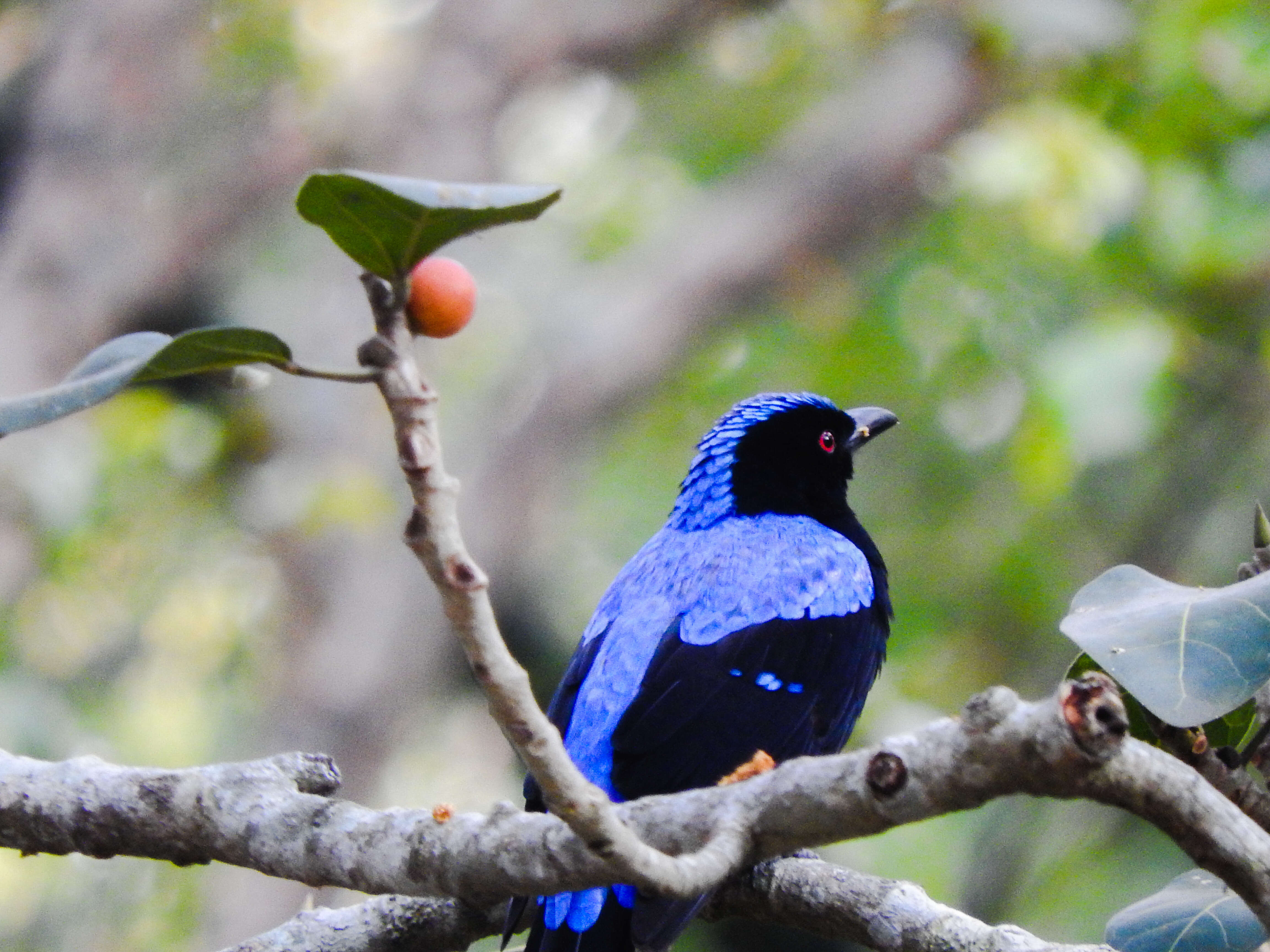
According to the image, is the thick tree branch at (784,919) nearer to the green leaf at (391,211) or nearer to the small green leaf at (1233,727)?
the small green leaf at (1233,727)

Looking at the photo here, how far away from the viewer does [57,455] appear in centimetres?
671

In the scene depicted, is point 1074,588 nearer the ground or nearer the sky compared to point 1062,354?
nearer the ground

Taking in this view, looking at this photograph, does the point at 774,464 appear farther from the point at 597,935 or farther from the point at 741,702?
the point at 597,935

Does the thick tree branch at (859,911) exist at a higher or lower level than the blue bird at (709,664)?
lower

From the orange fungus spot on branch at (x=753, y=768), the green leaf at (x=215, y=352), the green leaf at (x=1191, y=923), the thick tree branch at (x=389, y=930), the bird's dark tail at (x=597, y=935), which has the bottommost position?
the green leaf at (x=1191, y=923)

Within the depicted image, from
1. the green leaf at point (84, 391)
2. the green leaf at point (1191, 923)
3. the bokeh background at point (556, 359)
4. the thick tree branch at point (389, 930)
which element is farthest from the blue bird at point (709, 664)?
the bokeh background at point (556, 359)

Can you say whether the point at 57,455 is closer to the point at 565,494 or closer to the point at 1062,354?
the point at 565,494

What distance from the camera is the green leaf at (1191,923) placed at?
2209 millimetres

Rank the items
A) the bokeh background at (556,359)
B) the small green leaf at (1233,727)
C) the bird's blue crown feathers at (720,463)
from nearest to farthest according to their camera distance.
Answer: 1. the small green leaf at (1233,727)
2. the bird's blue crown feathers at (720,463)
3. the bokeh background at (556,359)

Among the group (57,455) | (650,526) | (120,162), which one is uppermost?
(120,162)

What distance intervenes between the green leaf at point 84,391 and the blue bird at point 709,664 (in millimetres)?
1386

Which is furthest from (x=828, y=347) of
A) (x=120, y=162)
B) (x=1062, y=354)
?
(x=120, y=162)

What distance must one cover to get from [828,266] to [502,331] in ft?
7.60

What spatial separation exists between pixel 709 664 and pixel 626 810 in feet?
4.29
